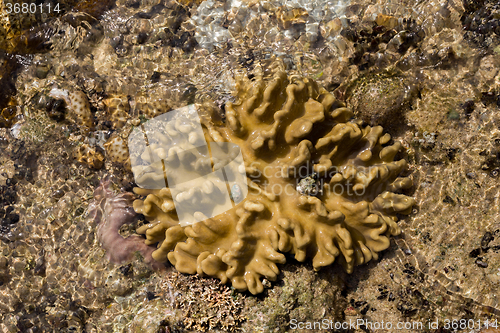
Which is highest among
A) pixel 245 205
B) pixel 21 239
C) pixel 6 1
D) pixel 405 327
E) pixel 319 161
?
pixel 6 1

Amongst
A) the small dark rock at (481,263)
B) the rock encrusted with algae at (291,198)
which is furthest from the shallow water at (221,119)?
the rock encrusted with algae at (291,198)

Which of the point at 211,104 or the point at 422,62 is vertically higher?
the point at 422,62

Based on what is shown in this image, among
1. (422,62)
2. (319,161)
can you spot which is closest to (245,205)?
(319,161)

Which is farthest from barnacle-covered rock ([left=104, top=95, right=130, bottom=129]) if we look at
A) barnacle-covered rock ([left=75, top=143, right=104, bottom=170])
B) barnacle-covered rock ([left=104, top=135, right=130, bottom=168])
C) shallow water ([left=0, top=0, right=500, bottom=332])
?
barnacle-covered rock ([left=75, top=143, right=104, bottom=170])

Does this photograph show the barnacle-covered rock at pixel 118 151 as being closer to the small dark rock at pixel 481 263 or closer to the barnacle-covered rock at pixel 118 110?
the barnacle-covered rock at pixel 118 110

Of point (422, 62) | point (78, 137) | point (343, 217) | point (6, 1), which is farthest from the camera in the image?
point (6, 1)

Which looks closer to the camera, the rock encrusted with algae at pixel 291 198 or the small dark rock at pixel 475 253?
the rock encrusted with algae at pixel 291 198

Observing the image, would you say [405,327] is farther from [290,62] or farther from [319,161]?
[290,62]

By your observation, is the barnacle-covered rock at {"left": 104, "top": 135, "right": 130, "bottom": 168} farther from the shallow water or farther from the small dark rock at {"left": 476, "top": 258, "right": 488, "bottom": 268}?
the small dark rock at {"left": 476, "top": 258, "right": 488, "bottom": 268}
